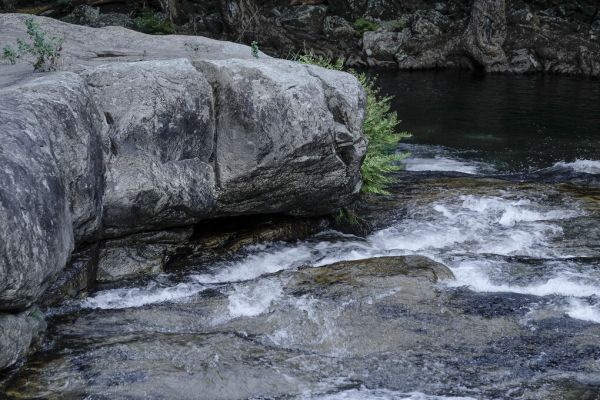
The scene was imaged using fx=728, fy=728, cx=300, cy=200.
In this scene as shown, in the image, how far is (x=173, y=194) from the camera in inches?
362

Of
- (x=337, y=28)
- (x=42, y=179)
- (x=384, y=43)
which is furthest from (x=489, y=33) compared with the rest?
(x=42, y=179)

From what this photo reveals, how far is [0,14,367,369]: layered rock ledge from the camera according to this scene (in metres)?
7.25

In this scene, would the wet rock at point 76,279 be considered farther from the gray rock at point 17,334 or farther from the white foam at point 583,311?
the white foam at point 583,311

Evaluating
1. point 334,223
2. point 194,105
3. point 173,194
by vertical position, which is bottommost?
point 334,223

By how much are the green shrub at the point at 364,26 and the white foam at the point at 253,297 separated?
983 inches

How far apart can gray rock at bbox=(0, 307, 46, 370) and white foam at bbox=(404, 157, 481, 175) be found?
1007 cm

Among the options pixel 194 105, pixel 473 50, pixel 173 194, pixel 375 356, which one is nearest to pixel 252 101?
pixel 194 105

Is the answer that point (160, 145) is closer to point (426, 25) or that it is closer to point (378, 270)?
point (378, 270)

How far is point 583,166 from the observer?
51.9 ft

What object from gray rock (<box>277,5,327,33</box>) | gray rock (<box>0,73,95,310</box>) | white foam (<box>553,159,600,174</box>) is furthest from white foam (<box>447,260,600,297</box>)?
gray rock (<box>277,5,327,33</box>)

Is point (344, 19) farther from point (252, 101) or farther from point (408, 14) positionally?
point (252, 101)

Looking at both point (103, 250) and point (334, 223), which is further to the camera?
point (334, 223)

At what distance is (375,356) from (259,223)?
3781 mm

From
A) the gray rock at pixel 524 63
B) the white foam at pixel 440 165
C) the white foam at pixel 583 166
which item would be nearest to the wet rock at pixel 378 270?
the white foam at pixel 440 165
